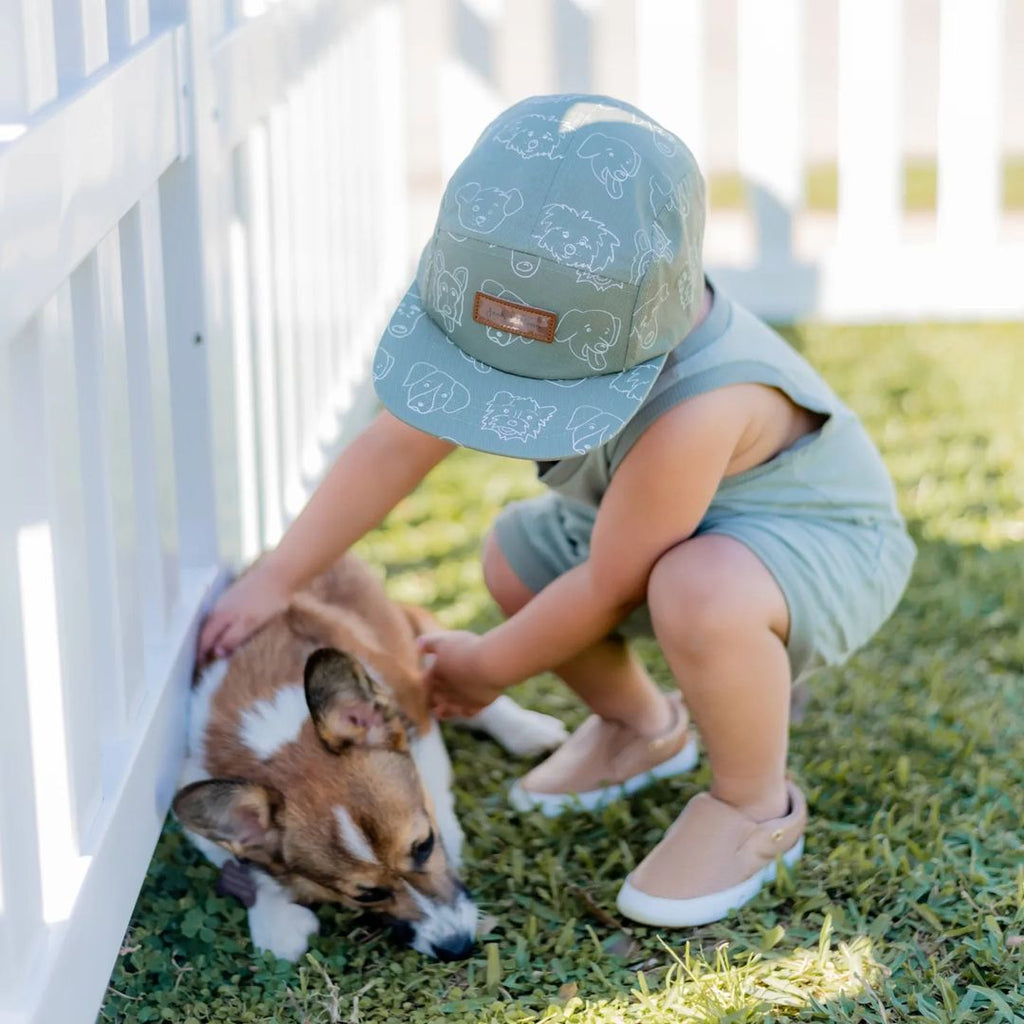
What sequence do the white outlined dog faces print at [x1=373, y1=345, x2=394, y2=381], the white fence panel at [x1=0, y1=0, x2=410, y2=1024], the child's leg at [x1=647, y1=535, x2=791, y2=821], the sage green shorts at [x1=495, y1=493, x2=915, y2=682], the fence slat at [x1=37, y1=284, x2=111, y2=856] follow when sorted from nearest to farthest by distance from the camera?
the white fence panel at [x1=0, y1=0, x2=410, y2=1024] < the fence slat at [x1=37, y1=284, x2=111, y2=856] < the white outlined dog faces print at [x1=373, y1=345, x2=394, y2=381] < the child's leg at [x1=647, y1=535, x2=791, y2=821] < the sage green shorts at [x1=495, y1=493, x2=915, y2=682]

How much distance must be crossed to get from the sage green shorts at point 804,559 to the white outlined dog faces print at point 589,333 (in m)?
0.59

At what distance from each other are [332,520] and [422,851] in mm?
589

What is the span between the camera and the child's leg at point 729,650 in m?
2.41

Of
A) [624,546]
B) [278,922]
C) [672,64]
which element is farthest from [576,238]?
[672,64]

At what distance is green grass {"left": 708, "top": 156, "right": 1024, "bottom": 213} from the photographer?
698 cm

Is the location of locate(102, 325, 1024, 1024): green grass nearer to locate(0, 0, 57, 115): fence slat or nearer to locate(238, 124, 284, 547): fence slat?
locate(238, 124, 284, 547): fence slat

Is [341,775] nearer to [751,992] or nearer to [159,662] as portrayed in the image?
[159,662]

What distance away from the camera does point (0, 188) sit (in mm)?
1551

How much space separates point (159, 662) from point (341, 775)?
36 centimetres

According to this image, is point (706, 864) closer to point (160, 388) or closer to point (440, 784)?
point (440, 784)

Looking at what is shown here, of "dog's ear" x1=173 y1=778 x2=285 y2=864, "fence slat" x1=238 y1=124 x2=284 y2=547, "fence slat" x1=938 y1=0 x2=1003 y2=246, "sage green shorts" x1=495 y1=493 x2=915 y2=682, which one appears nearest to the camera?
"dog's ear" x1=173 y1=778 x2=285 y2=864

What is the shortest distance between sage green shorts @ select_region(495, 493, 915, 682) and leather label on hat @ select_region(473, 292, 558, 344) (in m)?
0.64

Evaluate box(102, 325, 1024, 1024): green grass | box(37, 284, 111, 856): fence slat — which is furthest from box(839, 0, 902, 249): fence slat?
box(37, 284, 111, 856): fence slat

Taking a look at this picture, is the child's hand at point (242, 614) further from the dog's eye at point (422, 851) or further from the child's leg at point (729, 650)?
the child's leg at point (729, 650)
